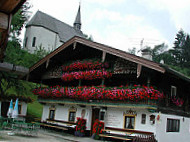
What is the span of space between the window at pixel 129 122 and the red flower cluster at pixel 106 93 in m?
1.52

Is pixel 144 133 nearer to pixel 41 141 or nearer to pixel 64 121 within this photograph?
pixel 41 141

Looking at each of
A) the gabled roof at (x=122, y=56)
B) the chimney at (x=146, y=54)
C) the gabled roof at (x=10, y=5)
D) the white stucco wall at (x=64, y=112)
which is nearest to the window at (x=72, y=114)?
the white stucco wall at (x=64, y=112)

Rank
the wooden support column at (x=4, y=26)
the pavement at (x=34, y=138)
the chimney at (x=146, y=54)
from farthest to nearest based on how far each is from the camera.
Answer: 1. the chimney at (x=146, y=54)
2. the pavement at (x=34, y=138)
3. the wooden support column at (x=4, y=26)

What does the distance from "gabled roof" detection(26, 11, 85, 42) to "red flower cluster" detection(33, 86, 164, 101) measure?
35.5m

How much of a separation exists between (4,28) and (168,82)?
50.3 ft

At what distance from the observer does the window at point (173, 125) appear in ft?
53.8

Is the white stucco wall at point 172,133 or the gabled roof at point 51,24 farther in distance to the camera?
the gabled roof at point 51,24

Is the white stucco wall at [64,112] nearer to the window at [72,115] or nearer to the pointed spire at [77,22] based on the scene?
the window at [72,115]

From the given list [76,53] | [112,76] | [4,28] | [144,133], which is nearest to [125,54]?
[112,76]

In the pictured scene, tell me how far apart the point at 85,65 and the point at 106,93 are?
3669mm

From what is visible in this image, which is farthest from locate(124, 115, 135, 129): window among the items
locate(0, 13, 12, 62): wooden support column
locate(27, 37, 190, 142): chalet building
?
locate(0, 13, 12, 62): wooden support column

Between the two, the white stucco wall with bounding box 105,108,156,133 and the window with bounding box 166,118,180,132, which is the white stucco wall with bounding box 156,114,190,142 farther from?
the white stucco wall with bounding box 105,108,156,133

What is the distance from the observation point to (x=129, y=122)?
1622 centimetres

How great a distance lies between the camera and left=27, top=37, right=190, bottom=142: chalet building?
A: 15.0 meters
